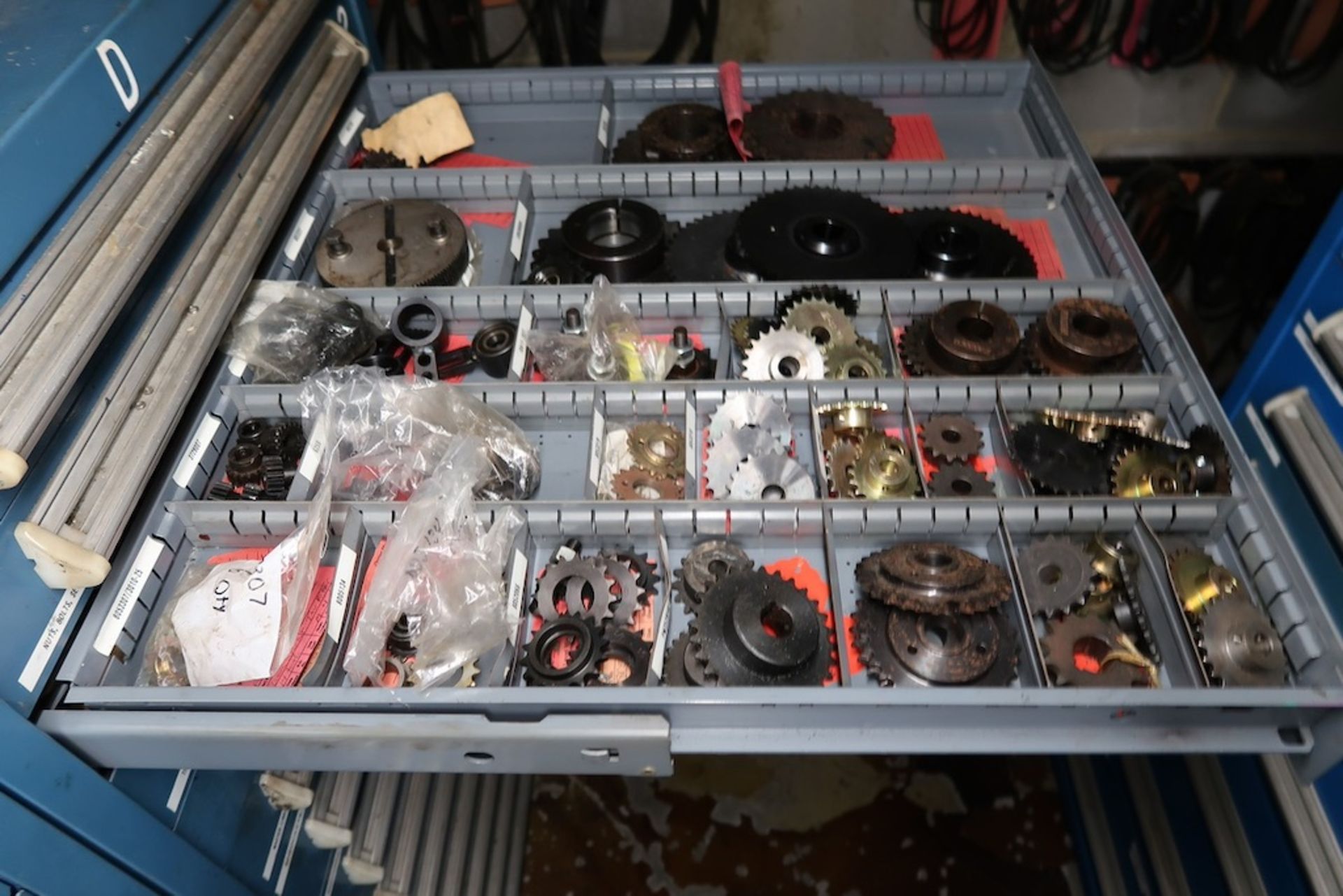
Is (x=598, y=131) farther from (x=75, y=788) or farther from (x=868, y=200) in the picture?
(x=75, y=788)

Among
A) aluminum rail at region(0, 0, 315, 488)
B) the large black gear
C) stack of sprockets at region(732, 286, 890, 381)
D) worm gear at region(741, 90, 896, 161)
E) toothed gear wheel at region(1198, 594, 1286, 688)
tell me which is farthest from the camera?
worm gear at region(741, 90, 896, 161)

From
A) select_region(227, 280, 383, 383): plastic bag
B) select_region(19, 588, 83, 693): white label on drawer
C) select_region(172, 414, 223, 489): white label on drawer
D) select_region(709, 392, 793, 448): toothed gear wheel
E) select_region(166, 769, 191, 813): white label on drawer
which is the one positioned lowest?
select_region(166, 769, 191, 813): white label on drawer

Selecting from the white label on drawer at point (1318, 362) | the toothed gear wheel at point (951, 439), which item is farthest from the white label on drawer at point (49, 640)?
the white label on drawer at point (1318, 362)

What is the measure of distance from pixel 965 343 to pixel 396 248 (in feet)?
4.21

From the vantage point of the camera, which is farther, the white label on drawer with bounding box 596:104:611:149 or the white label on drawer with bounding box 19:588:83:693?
the white label on drawer with bounding box 596:104:611:149

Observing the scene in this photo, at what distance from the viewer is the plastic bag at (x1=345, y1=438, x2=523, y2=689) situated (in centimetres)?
132

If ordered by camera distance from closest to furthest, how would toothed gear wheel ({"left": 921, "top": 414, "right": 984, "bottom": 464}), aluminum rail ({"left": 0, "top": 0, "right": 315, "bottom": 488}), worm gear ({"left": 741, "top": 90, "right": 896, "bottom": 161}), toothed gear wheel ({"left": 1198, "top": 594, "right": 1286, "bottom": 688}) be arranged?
aluminum rail ({"left": 0, "top": 0, "right": 315, "bottom": 488}) → toothed gear wheel ({"left": 1198, "top": 594, "right": 1286, "bottom": 688}) → toothed gear wheel ({"left": 921, "top": 414, "right": 984, "bottom": 464}) → worm gear ({"left": 741, "top": 90, "right": 896, "bottom": 161})

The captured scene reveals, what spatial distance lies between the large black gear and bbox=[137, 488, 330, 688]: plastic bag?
43.0 inches

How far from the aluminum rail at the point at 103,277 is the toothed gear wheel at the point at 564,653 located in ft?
2.49

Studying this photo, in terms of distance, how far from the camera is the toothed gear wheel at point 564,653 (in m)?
1.33

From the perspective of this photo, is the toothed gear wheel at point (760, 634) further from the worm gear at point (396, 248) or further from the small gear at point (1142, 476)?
the worm gear at point (396, 248)

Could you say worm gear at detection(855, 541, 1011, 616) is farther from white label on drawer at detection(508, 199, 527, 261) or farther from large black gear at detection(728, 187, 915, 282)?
white label on drawer at detection(508, 199, 527, 261)

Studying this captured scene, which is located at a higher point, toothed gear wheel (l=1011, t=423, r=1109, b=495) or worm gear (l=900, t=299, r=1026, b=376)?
worm gear (l=900, t=299, r=1026, b=376)

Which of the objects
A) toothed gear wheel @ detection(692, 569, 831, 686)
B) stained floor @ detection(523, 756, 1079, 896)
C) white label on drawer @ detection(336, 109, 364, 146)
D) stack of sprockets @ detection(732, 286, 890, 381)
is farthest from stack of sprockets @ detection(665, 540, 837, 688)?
white label on drawer @ detection(336, 109, 364, 146)
